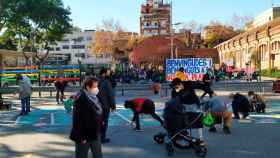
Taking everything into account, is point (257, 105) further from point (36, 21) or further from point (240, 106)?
point (36, 21)

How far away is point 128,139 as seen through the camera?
11250mm

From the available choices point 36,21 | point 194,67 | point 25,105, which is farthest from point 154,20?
point 25,105

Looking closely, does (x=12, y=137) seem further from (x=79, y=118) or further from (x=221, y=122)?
(x=79, y=118)

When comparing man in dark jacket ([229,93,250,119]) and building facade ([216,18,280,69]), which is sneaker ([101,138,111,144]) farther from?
building facade ([216,18,280,69])

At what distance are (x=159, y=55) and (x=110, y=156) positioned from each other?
228 feet

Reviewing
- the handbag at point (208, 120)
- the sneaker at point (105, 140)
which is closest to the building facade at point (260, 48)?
the handbag at point (208, 120)

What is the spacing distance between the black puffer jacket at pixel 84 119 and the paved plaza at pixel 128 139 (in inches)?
105

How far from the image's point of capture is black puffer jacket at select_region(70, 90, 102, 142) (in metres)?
6.64

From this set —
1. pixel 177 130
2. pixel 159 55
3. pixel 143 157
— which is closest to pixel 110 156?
pixel 143 157

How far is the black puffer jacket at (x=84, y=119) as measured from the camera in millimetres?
6645

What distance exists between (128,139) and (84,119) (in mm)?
4715

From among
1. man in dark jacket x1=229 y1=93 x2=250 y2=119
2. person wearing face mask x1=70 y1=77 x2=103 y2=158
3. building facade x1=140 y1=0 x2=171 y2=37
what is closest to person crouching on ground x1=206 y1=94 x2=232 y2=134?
man in dark jacket x1=229 y1=93 x2=250 y2=119

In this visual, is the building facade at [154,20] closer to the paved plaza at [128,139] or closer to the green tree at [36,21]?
the green tree at [36,21]

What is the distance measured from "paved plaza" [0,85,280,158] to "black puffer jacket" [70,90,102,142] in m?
2.68
